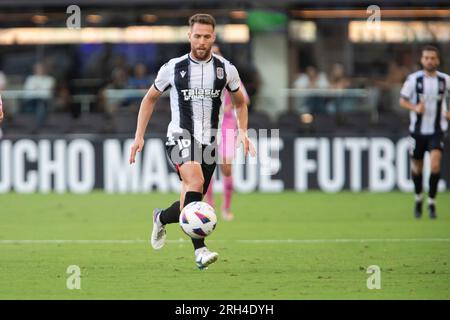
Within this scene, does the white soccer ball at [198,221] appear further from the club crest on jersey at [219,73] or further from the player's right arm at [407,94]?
the player's right arm at [407,94]

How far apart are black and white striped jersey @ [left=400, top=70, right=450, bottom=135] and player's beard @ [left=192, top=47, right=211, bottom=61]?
6464mm

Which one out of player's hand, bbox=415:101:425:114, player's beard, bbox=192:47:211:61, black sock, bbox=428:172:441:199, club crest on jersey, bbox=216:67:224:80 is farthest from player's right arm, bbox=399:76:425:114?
player's beard, bbox=192:47:211:61

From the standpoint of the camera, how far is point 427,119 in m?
16.8

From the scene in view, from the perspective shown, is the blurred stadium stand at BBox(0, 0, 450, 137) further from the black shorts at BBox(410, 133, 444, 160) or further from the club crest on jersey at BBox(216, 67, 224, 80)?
the club crest on jersey at BBox(216, 67, 224, 80)

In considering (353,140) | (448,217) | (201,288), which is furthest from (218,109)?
(353,140)

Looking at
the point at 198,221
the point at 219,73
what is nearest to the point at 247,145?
the point at 219,73

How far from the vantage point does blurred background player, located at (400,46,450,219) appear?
16.6 m

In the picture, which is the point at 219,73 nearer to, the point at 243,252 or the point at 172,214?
the point at 172,214

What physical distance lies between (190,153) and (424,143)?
22.2ft

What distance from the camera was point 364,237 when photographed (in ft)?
46.3

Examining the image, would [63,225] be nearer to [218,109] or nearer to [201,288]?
[218,109]

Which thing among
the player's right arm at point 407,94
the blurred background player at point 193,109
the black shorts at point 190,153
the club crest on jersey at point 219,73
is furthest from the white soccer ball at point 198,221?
the player's right arm at point 407,94

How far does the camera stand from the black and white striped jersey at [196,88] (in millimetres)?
10820

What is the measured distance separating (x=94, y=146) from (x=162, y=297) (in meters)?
12.7
